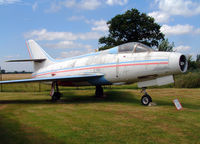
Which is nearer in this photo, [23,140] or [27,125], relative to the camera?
[23,140]

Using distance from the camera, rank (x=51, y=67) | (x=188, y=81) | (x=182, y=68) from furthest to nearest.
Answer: (x=188, y=81), (x=51, y=67), (x=182, y=68)

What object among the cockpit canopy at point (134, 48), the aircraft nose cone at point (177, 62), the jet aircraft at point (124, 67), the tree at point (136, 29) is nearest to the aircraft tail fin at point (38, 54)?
the jet aircraft at point (124, 67)

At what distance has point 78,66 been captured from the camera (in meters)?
11.3

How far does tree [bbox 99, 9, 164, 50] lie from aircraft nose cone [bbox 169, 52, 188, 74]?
3346cm

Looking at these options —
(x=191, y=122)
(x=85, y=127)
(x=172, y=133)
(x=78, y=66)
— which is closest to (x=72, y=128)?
(x=85, y=127)

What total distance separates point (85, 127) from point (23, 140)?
1.64m

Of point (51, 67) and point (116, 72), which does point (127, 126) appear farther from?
point (51, 67)

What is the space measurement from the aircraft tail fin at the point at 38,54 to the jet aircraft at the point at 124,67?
1897 millimetres

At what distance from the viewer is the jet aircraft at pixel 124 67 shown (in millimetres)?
8078

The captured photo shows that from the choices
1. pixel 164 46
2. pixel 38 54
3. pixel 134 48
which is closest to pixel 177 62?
pixel 134 48

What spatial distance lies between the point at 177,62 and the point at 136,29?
116 feet

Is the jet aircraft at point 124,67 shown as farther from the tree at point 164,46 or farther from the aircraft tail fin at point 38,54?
the tree at point 164,46

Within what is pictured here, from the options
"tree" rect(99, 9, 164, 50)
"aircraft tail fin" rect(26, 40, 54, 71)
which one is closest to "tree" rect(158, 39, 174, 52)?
"tree" rect(99, 9, 164, 50)

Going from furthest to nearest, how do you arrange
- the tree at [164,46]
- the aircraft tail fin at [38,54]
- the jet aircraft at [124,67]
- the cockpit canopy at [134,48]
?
the tree at [164,46] → the aircraft tail fin at [38,54] → the cockpit canopy at [134,48] → the jet aircraft at [124,67]
